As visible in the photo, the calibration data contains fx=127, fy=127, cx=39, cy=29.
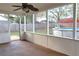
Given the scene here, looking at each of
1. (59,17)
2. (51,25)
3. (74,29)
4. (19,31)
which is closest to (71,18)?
(74,29)

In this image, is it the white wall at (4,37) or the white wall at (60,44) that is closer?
the white wall at (60,44)

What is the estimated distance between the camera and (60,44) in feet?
20.0

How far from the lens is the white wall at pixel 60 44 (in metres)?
5.11

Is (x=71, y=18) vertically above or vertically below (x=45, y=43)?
above

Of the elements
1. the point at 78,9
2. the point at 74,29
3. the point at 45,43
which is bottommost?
the point at 45,43

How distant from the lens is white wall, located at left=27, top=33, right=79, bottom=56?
16.8 ft

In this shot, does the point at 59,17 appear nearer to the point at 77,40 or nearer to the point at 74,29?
the point at 74,29

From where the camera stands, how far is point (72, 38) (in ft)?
17.6

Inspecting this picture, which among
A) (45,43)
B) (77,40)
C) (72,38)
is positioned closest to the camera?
(77,40)

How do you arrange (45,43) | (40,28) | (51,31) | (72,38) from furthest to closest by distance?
(40,28) < (45,43) < (51,31) < (72,38)

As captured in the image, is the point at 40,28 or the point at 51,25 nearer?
the point at 51,25

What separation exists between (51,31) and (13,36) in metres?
5.32

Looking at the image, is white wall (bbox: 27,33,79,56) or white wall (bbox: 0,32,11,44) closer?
white wall (bbox: 27,33,79,56)

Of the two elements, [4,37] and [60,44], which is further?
[4,37]
